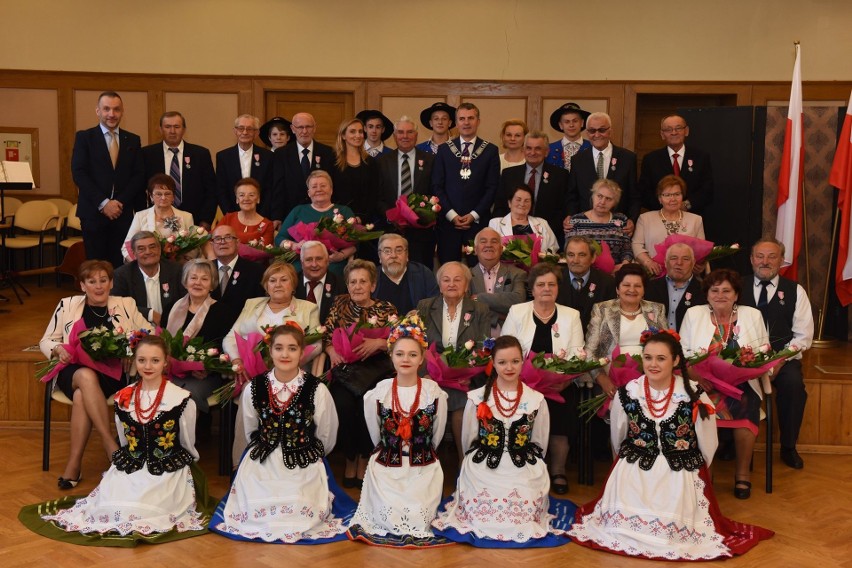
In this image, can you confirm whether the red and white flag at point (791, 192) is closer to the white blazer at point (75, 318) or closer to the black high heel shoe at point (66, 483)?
the white blazer at point (75, 318)

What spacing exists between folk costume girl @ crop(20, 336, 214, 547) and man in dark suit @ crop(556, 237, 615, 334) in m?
2.53

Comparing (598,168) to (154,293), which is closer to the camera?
(154,293)

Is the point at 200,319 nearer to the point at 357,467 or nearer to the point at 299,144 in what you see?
the point at 357,467

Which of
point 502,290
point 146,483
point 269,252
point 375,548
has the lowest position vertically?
point 375,548

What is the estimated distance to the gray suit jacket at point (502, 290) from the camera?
6.05 metres

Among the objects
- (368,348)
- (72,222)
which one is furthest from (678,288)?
(72,222)

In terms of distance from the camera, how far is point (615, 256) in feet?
21.9

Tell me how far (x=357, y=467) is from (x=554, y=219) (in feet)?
8.97

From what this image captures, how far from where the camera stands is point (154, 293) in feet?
20.3

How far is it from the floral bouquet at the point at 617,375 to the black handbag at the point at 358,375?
1.21 metres

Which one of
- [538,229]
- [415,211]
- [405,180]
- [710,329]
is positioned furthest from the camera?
[405,180]

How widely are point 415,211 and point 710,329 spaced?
7.77 feet

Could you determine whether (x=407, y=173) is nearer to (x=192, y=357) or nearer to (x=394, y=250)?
(x=394, y=250)

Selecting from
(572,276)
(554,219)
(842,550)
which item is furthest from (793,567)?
(554,219)
